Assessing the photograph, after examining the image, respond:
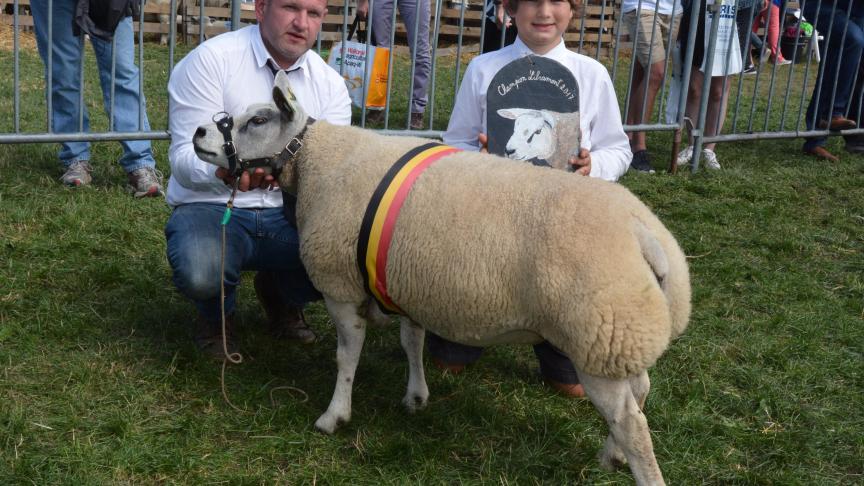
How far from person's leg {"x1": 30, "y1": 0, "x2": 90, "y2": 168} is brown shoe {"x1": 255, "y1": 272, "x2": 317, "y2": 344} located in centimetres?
230

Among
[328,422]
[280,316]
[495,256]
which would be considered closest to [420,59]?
[280,316]

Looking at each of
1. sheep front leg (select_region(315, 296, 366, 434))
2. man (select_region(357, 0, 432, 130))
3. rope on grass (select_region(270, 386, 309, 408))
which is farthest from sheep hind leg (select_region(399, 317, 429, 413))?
man (select_region(357, 0, 432, 130))

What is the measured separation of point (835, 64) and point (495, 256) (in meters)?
6.66

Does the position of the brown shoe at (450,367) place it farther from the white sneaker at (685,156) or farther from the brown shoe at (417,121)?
the brown shoe at (417,121)

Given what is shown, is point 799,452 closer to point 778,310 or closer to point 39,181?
point 778,310

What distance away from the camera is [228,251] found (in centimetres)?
359

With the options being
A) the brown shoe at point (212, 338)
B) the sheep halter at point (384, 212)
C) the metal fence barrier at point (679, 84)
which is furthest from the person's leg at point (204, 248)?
the metal fence barrier at point (679, 84)

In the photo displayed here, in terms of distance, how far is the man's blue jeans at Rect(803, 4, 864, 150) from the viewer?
803 cm

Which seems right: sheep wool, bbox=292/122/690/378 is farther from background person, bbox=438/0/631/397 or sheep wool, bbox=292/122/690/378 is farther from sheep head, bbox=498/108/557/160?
background person, bbox=438/0/631/397

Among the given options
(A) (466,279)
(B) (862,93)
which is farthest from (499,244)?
(B) (862,93)

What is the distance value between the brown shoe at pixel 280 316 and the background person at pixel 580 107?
0.65m

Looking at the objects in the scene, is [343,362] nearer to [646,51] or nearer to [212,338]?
[212,338]

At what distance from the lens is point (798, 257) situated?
17.7 ft

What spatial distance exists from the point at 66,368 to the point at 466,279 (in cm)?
179
